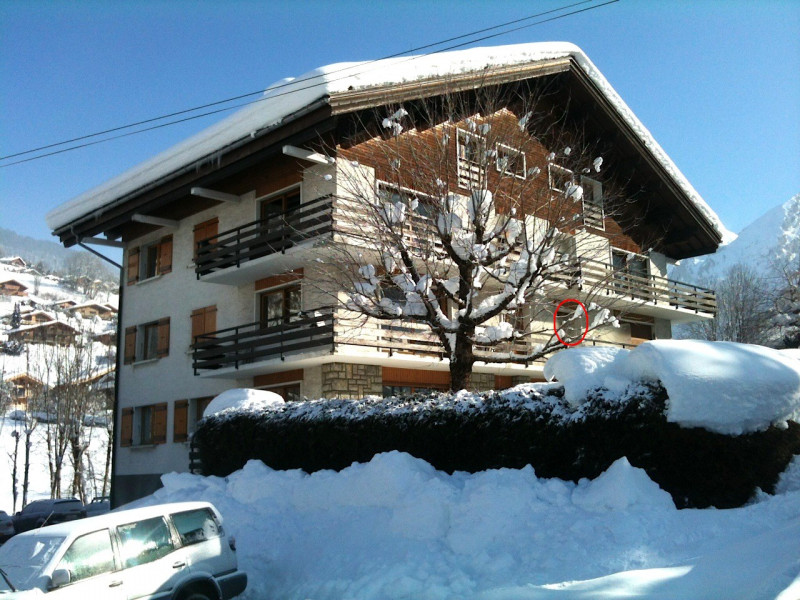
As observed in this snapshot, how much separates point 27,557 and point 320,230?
485 inches

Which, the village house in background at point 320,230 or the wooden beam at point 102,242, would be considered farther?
the wooden beam at point 102,242

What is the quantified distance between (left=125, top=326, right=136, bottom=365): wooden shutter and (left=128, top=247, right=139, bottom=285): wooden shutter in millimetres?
1861

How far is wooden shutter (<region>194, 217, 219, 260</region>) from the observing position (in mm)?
25188

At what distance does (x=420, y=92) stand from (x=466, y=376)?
814 cm

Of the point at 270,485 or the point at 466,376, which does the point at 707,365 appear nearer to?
the point at 466,376

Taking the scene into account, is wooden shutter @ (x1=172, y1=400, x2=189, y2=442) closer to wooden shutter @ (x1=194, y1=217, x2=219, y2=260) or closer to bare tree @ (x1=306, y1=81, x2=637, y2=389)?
wooden shutter @ (x1=194, y1=217, x2=219, y2=260)

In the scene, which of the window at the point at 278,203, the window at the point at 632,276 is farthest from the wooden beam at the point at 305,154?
the window at the point at 632,276

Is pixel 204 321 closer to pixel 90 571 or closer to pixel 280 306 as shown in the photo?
pixel 280 306

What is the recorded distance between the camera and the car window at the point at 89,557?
7984 mm

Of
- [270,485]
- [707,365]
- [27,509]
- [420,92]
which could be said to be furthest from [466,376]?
[27,509]

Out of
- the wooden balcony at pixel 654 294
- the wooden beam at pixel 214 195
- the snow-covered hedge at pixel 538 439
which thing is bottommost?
the snow-covered hedge at pixel 538 439

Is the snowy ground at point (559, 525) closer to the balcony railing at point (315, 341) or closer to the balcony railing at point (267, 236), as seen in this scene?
the balcony railing at point (315, 341)

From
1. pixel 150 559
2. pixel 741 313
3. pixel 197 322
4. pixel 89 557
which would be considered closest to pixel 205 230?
pixel 197 322

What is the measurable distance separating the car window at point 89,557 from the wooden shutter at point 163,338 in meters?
18.5
